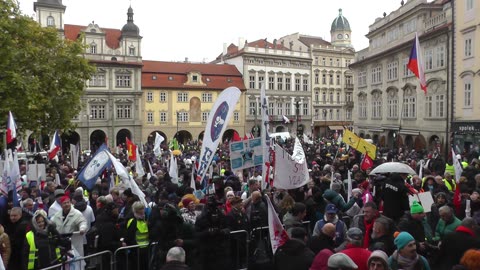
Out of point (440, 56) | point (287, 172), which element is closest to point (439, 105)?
point (440, 56)

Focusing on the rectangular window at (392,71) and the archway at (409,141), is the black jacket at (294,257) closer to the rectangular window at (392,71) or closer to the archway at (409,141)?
the archway at (409,141)

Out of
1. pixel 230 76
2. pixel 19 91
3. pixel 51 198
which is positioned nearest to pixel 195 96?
pixel 230 76

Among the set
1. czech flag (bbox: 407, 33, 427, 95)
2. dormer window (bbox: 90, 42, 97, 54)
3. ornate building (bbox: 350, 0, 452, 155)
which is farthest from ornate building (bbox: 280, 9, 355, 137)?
czech flag (bbox: 407, 33, 427, 95)

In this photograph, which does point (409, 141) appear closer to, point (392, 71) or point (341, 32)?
point (392, 71)

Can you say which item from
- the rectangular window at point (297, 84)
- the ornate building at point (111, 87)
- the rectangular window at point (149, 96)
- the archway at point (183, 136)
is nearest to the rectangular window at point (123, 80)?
the ornate building at point (111, 87)

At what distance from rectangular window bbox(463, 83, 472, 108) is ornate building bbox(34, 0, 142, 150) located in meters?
37.1

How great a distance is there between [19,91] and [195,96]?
36.9m

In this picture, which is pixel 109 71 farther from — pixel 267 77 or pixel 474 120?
pixel 474 120

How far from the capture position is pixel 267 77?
67125mm

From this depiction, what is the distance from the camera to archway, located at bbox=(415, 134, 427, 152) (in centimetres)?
3680

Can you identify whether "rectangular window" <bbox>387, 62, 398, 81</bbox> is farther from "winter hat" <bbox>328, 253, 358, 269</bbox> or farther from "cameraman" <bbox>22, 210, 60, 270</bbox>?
"winter hat" <bbox>328, 253, 358, 269</bbox>

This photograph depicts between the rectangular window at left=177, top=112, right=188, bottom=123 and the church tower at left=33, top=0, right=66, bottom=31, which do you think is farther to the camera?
the rectangular window at left=177, top=112, right=188, bottom=123

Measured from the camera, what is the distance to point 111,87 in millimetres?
54406

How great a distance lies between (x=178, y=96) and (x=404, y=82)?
29.5 metres
